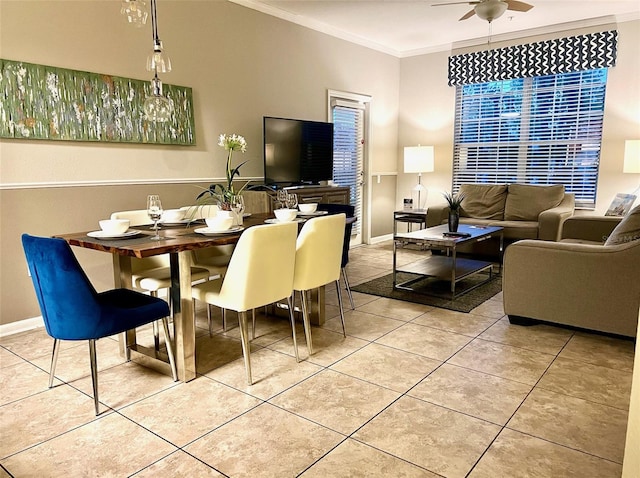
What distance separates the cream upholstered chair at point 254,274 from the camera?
2422 mm

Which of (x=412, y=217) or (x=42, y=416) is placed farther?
(x=412, y=217)

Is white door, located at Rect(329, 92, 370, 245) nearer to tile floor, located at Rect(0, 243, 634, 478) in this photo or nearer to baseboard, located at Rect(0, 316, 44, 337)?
tile floor, located at Rect(0, 243, 634, 478)

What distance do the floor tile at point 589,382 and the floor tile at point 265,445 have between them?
1.29 meters

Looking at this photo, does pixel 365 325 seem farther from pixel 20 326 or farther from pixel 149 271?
pixel 20 326

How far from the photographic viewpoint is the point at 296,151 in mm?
5199

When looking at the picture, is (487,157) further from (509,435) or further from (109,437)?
(109,437)

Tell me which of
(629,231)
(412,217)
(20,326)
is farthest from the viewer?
(412,217)

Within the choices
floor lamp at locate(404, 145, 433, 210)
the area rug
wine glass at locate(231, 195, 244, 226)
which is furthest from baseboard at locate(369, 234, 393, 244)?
wine glass at locate(231, 195, 244, 226)

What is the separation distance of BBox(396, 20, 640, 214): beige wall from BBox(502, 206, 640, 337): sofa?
2.91 m

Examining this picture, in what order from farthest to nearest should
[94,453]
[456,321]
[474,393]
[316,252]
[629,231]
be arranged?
[456,321] < [629,231] < [316,252] < [474,393] < [94,453]

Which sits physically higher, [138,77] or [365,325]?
[138,77]

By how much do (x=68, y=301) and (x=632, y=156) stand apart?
5484 mm

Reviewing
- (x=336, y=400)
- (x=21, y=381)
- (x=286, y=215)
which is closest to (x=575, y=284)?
(x=336, y=400)

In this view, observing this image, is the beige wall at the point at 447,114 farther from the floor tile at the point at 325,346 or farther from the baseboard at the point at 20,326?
the baseboard at the point at 20,326
